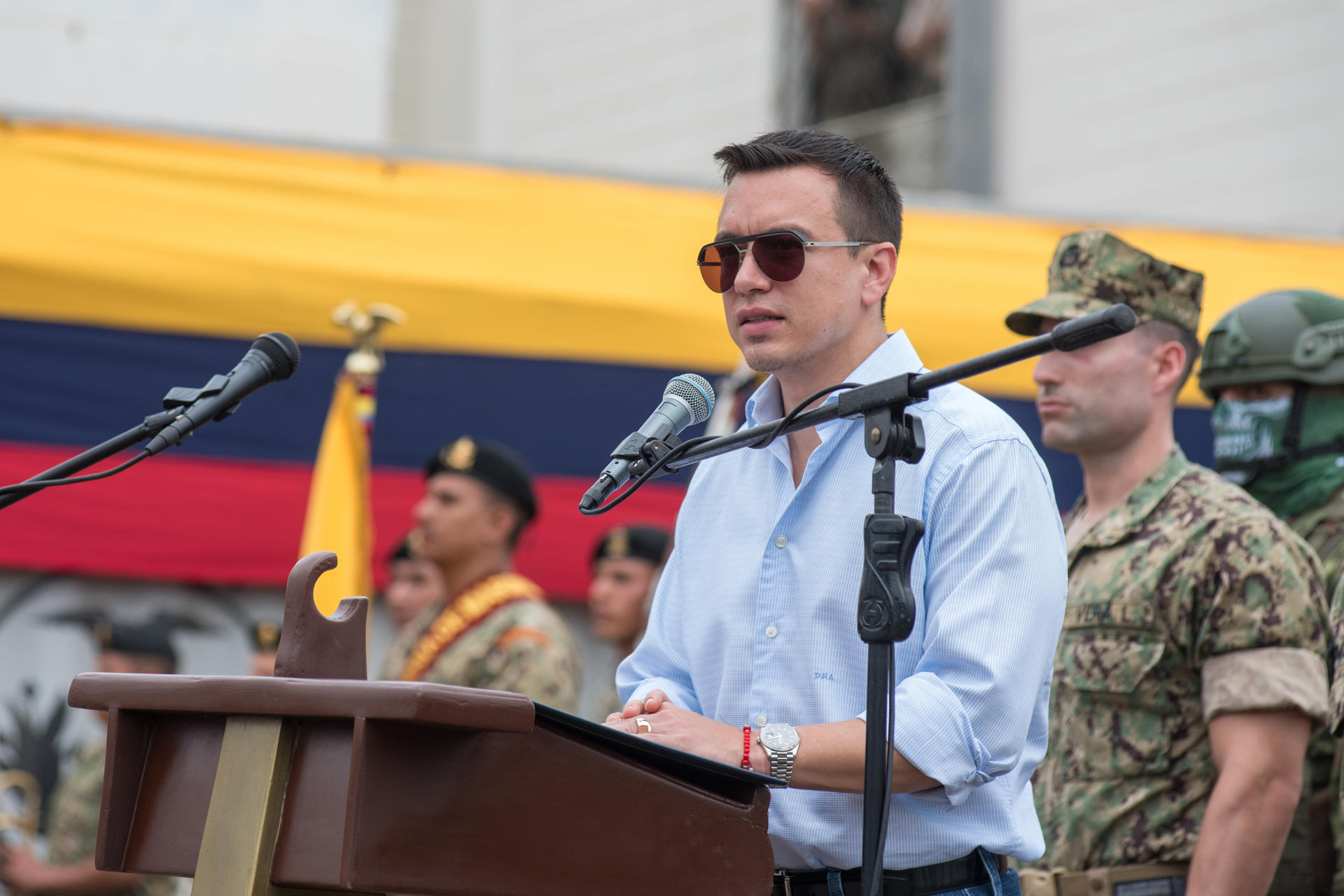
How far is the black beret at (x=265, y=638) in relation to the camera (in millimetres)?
6133

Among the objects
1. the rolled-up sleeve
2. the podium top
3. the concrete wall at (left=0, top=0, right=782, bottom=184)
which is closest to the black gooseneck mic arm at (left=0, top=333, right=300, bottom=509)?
the podium top

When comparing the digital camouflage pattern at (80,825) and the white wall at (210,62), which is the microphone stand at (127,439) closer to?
the digital camouflage pattern at (80,825)

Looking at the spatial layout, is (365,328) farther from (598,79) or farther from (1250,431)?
(598,79)

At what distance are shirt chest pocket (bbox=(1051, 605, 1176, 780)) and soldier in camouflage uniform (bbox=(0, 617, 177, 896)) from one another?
3825 millimetres

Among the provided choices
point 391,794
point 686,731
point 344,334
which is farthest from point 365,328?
point 391,794

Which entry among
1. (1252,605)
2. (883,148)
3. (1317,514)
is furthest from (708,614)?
(883,148)

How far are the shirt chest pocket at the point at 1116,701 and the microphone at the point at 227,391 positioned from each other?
1835mm

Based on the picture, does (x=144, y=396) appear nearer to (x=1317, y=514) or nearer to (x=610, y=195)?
(x=610, y=195)

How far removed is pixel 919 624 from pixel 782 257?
630 mm

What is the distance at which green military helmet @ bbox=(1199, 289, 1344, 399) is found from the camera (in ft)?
12.5

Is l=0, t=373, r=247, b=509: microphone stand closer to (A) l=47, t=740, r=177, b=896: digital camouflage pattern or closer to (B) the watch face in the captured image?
(B) the watch face

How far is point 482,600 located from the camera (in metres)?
5.73

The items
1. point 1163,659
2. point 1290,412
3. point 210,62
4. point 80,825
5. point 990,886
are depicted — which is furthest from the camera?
point 210,62

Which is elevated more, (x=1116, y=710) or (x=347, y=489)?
(x=347, y=489)
